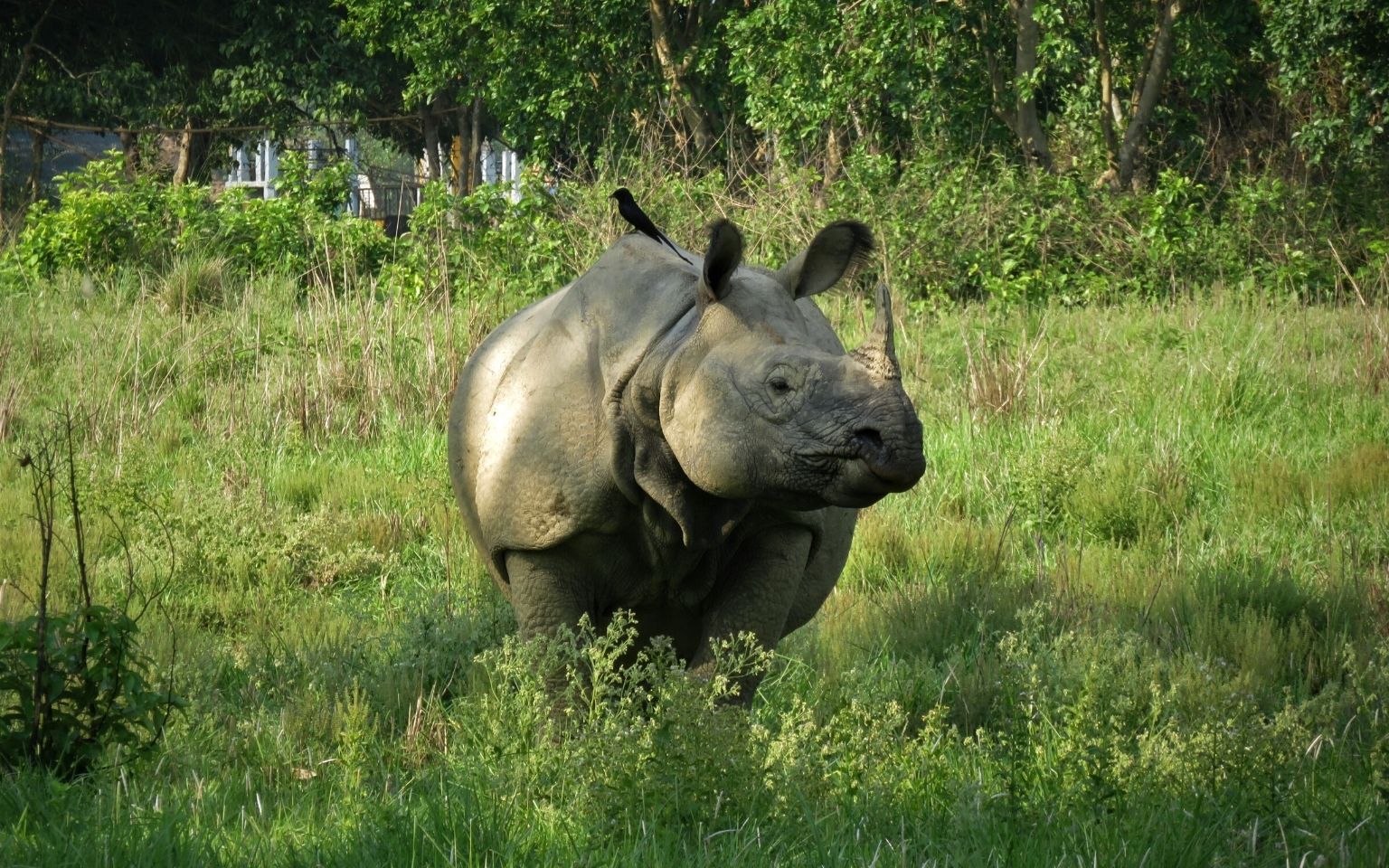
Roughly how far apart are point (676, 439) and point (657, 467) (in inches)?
7.5

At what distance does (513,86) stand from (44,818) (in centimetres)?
1762

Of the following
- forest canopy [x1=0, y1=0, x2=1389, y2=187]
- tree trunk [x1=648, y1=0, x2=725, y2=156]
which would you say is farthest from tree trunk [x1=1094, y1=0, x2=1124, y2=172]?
tree trunk [x1=648, y1=0, x2=725, y2=156]

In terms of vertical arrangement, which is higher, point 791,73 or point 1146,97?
point 791,73

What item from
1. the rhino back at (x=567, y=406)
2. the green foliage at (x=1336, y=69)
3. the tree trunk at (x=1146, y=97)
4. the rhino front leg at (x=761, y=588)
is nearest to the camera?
the rhino back at (x=567, y=406)

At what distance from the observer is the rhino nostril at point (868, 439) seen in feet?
10.9

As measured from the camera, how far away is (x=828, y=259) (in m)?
3.99

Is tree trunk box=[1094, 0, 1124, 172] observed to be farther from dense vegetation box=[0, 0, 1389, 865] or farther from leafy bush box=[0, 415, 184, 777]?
leafy bush box=[0, 415, 184, 777]

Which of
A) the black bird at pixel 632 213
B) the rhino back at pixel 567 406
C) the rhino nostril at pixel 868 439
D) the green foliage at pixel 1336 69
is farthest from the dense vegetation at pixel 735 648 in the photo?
the green foliage at pixel 1336 69

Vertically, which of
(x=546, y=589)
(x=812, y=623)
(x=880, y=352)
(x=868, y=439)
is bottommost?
(x=812, y=623)

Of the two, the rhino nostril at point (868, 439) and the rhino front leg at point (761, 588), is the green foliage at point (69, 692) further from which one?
the rhino nostril at point (868, 439)

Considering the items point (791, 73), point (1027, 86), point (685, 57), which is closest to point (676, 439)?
point (1027, 86)

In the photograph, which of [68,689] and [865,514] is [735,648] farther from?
[865,514]

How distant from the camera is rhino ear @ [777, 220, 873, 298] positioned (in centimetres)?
394

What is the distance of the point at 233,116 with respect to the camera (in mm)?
24031
